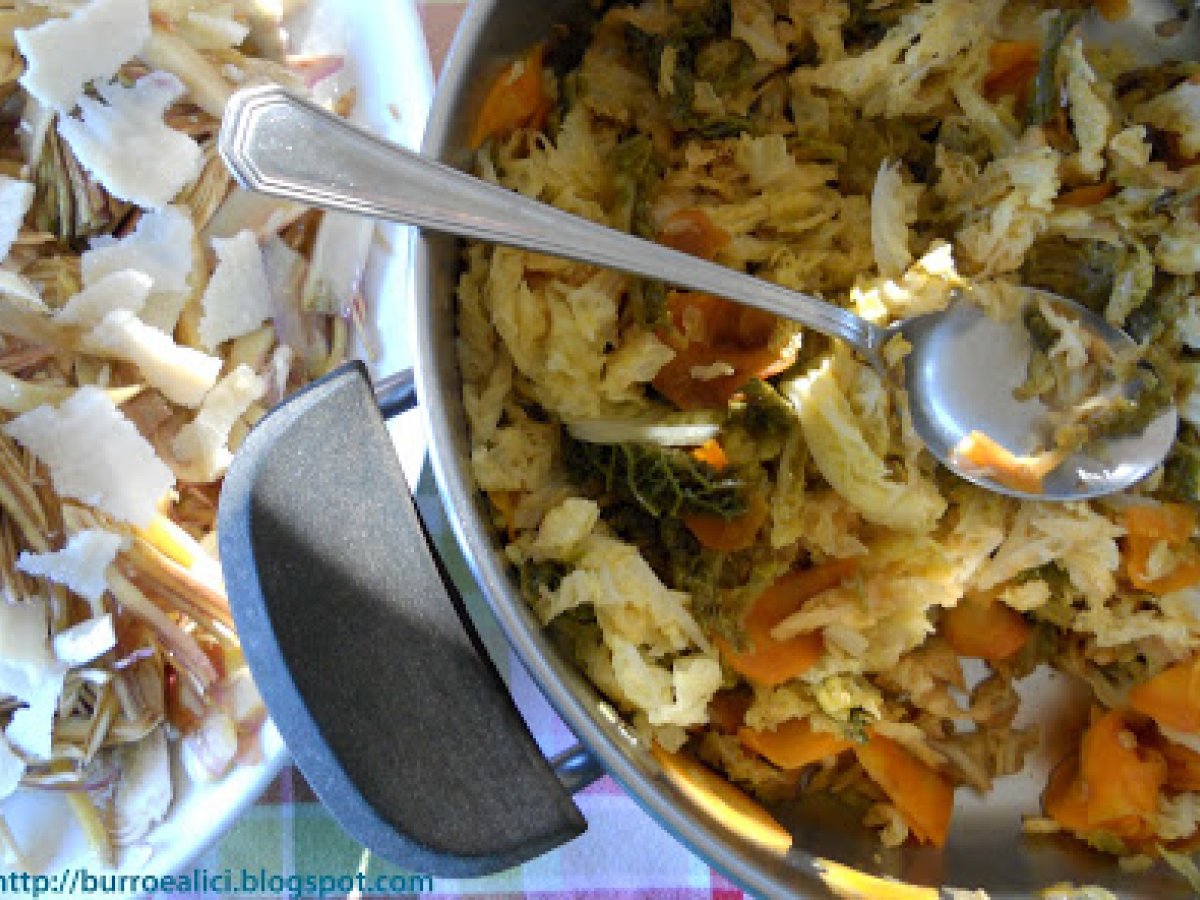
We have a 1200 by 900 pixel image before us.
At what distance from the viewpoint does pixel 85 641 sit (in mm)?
1067

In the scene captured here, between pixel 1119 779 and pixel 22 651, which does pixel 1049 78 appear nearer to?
pixel 1119 779

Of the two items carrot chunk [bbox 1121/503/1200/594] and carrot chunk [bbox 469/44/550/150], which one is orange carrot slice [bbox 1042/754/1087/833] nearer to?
carrot chunk [bbox 1121/503/1200/594]

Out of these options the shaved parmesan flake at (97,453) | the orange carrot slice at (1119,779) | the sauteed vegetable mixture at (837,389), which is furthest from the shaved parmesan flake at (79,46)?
the orange carrot slice at (1119,779)

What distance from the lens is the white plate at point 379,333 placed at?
109cm

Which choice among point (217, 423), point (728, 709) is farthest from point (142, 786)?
point (728, 709)

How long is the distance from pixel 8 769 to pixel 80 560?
21 cm

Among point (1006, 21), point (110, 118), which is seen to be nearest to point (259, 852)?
point (110, 118)

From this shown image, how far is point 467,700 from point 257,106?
460 mm

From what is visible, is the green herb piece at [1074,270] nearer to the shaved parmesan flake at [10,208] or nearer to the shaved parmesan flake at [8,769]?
the shaved parmesan flake at [10,208]

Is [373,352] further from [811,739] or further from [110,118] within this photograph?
[811,739]

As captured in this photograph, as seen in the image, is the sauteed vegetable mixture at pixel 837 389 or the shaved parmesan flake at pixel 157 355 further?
the shaved parmesan flake at pixel 157 355

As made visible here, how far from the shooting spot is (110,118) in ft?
3.52

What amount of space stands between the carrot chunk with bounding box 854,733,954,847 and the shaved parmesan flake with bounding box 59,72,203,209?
83cm

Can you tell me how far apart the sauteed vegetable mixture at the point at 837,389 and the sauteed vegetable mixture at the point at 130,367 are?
30 cm
